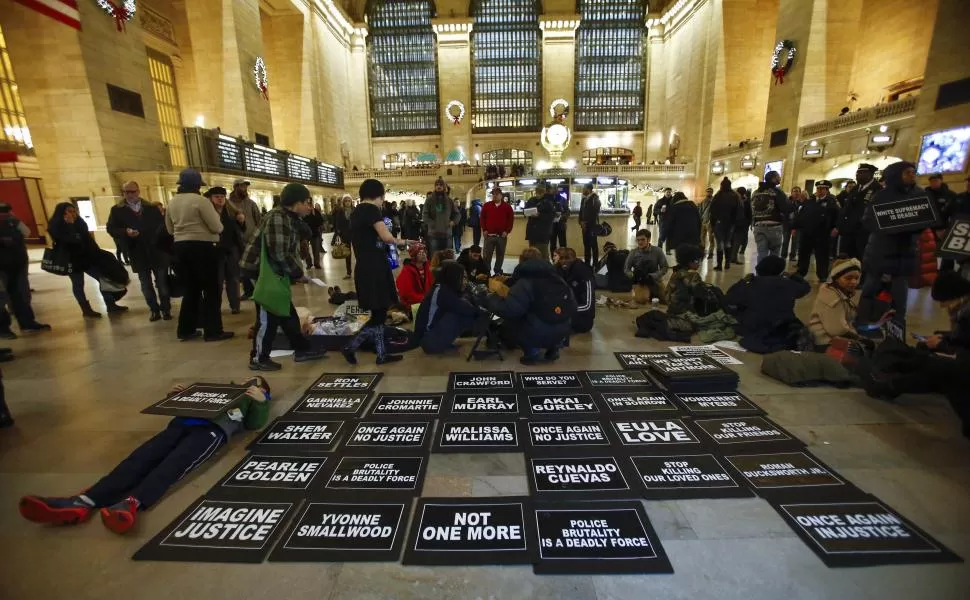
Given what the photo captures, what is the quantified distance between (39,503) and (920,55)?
33.1 metres

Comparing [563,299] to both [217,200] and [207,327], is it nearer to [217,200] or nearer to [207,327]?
[207,327]

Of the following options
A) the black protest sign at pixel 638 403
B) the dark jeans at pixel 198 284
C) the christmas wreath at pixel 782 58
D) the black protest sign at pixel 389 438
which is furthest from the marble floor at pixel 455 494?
the christmas wreath at pixel 782 58

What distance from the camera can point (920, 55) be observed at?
20.5 meters

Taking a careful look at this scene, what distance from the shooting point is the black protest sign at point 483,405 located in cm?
321

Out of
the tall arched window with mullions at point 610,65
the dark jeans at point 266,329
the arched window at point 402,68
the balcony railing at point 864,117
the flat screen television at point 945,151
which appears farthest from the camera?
the arched window at point 402,68

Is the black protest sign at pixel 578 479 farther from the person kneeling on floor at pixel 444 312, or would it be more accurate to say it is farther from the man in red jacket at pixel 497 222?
the man in red jacket at pixel 497 222

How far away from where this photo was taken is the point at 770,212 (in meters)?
7.61

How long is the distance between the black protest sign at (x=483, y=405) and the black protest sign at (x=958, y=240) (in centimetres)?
431

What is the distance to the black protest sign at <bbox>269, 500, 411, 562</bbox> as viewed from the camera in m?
1.90

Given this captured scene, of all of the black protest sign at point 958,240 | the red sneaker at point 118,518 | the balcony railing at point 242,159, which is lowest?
the red sneaker at point 118,518

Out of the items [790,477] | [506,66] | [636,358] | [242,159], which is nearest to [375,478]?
[790,477]

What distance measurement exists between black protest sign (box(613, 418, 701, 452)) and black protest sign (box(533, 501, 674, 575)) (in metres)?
0.65

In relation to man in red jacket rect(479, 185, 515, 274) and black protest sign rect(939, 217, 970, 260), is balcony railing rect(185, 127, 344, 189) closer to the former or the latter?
man in red jacket rect(479, 185, 515, 274)

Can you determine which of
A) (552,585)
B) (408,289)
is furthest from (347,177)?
(552,585)
